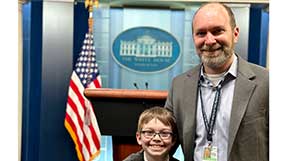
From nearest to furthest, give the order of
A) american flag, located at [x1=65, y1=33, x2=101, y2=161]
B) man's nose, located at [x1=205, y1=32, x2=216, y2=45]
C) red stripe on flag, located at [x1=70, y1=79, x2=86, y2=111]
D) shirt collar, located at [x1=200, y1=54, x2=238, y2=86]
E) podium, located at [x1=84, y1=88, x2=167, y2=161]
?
man's nose, located at [x1=205, y1=32, x2=216, y2=45] < shirt collar, located at [x1=200, y1=54, x2=238, y2=86] < podium, located at [x1=84, y1=88, x2=167, y2=161] < american flag, located at [x1=65, y1=33, x2=101, y2=161] < red stripe on flag, located at [x1=70, y1=79, x2=86, y2=111]

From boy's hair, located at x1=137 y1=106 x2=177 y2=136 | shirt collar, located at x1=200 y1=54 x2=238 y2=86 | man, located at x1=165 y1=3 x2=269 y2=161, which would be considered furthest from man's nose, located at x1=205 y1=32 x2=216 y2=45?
boy's hair, located at x1=137 y1=106 x2=177 y2=136

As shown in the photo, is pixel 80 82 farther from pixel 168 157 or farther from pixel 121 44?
pixel 168 157

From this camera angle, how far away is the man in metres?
1.40

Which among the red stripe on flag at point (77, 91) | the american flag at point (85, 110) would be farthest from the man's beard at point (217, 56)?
the red stripe on flag at point (77, 91)

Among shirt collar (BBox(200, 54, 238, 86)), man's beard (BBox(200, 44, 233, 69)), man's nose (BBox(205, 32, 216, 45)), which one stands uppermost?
man's nose (BBox(205, 32, 216, 45))

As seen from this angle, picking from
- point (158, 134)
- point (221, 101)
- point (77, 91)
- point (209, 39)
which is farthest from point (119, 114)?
point (77, 91)

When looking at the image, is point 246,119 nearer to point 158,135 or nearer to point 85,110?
point 158,135

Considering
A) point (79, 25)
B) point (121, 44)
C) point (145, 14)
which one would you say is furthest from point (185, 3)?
point (79, 25)

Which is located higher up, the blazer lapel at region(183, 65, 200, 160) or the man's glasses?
the blazer lapel at region(183, 65, 200, 160)

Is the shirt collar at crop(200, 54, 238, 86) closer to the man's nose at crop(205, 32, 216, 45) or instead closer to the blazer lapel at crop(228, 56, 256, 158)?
the blazer lapel at crop(228, 56, 256, 158)

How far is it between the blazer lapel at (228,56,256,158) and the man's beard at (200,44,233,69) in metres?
0.09

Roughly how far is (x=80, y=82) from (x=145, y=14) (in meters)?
1.24

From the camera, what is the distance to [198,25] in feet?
4.60

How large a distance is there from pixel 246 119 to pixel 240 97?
0.07m
